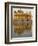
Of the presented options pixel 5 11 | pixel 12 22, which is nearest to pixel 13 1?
pixel 5 11

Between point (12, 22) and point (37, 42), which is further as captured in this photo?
point (37, 42)

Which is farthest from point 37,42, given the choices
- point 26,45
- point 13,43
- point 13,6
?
point 13,6

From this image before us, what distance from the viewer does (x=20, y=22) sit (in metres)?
1.49

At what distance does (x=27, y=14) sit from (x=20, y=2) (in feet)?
0.64

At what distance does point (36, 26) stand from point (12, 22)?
0.36 metres

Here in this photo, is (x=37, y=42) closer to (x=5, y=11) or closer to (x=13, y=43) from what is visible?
(x=13, y=43)

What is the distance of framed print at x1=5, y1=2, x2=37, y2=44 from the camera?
1.44m

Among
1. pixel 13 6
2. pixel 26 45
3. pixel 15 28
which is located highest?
pixel 13 6

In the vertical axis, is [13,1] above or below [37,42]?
above

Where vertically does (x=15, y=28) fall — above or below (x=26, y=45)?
above

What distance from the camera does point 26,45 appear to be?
153 cm

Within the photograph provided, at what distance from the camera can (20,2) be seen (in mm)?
1506

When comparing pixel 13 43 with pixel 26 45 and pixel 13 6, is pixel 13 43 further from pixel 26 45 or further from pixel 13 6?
pixel 13 6

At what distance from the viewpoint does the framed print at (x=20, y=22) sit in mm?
1442
